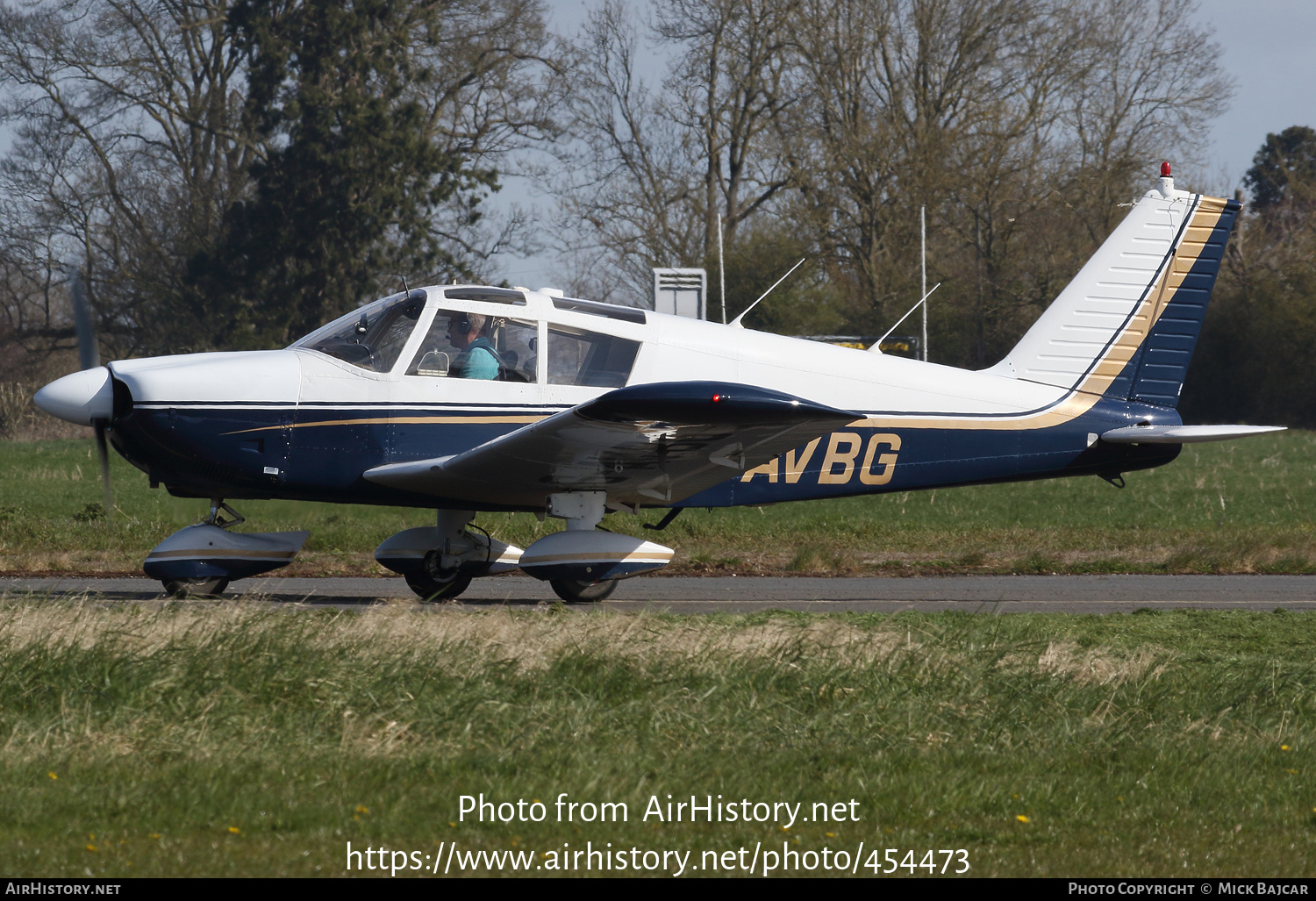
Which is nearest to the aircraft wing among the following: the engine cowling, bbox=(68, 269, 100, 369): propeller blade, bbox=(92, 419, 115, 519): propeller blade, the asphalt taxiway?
the engine cowling

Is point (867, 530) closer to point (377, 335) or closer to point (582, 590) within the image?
point (582, 590)

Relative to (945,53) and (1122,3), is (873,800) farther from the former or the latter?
(1122,3)

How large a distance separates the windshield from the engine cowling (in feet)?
5.96

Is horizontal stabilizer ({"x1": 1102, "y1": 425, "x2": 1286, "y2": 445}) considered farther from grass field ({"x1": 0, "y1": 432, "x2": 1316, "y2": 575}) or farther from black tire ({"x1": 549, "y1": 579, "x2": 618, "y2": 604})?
black tire ({"x1": 549, "y1": 579, "x2": 618, "y2": 604})

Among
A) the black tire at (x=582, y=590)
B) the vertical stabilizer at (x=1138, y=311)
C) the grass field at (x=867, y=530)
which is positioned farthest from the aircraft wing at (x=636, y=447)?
the vertical stabilizer at (x=1138, y=311)

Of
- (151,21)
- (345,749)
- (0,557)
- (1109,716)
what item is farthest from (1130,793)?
(151,21)

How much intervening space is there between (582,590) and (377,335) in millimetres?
2500

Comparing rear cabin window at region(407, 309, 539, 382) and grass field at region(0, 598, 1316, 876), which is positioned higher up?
rear cabin window at region(407, 309, 539, 382)

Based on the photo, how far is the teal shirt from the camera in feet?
29.2

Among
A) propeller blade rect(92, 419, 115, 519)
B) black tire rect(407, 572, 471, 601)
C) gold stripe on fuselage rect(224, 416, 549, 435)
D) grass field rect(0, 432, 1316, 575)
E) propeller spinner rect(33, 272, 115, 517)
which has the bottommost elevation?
grass field rect(0, 432, 1316, 575)

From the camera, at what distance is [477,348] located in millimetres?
8922

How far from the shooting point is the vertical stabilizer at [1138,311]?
1048cm

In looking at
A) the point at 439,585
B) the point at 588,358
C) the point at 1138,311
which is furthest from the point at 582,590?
the point at 1138,311

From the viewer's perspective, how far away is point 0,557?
1207cm
